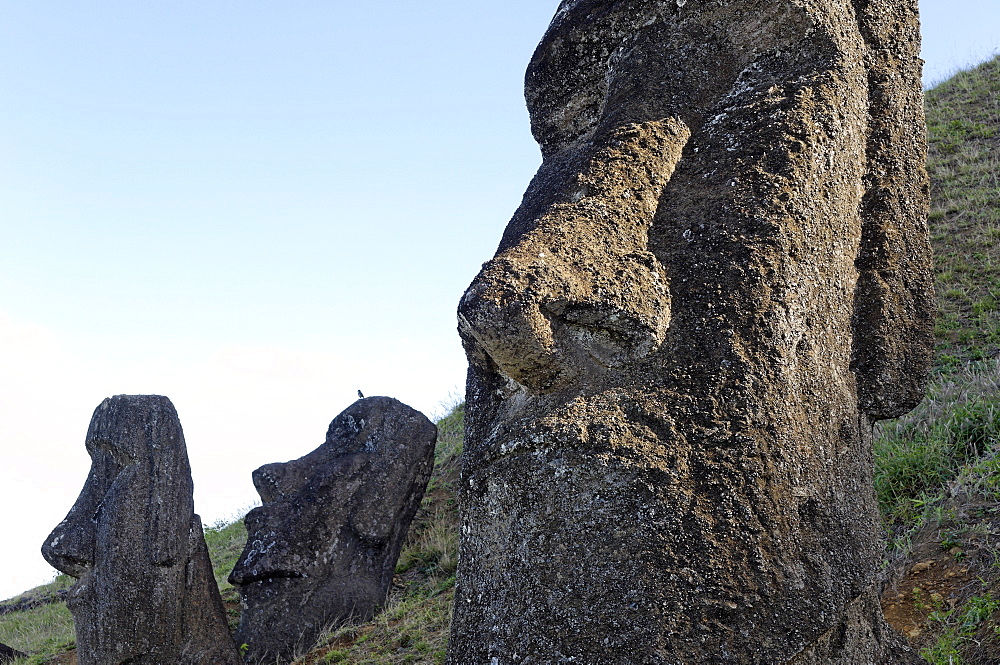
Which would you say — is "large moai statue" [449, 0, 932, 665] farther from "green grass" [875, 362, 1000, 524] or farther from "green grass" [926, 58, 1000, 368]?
"green grass" [926, 58, 1000, 368]

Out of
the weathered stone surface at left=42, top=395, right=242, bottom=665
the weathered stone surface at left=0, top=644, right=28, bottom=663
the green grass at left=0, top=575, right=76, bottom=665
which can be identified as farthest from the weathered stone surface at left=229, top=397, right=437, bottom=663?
the weathered stone surface at left=0, top=644, right=28, bottom=663

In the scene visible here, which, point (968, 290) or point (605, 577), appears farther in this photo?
point (968, 290)

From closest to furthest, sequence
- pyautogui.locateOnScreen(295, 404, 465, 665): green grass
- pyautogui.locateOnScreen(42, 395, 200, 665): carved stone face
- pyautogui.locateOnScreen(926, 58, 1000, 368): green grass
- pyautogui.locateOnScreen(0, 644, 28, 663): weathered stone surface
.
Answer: pyautogui.locateOnScreen(295, 404, 465, 665): green grass, pyautogui.locateOnScreen(42, 395, 200, 665): carved stone face, pyautogui.locateOnScreen(926, 58, 1000, 368): green grass, pyautogui.locateOnScreen(0, 644, 28, 663): weathered stone surface

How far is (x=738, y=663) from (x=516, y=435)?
734 millimetres

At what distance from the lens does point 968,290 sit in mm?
8477

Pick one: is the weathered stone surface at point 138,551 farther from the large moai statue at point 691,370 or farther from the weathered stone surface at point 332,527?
the large moai statue at point 691,370

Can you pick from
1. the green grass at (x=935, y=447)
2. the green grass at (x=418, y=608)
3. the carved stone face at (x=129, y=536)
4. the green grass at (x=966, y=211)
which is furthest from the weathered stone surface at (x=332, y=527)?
A: the green grass at (x=966, y=211)

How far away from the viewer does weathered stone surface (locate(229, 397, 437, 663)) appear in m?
6.64

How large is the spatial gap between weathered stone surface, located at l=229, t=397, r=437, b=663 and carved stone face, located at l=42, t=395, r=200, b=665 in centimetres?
72

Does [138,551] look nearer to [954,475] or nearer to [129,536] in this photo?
[129,536]

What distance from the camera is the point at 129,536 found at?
235 inches

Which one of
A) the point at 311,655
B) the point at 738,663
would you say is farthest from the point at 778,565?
the point at 311,655

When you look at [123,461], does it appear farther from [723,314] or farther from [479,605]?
[723,314]

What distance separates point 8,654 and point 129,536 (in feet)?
11.5
